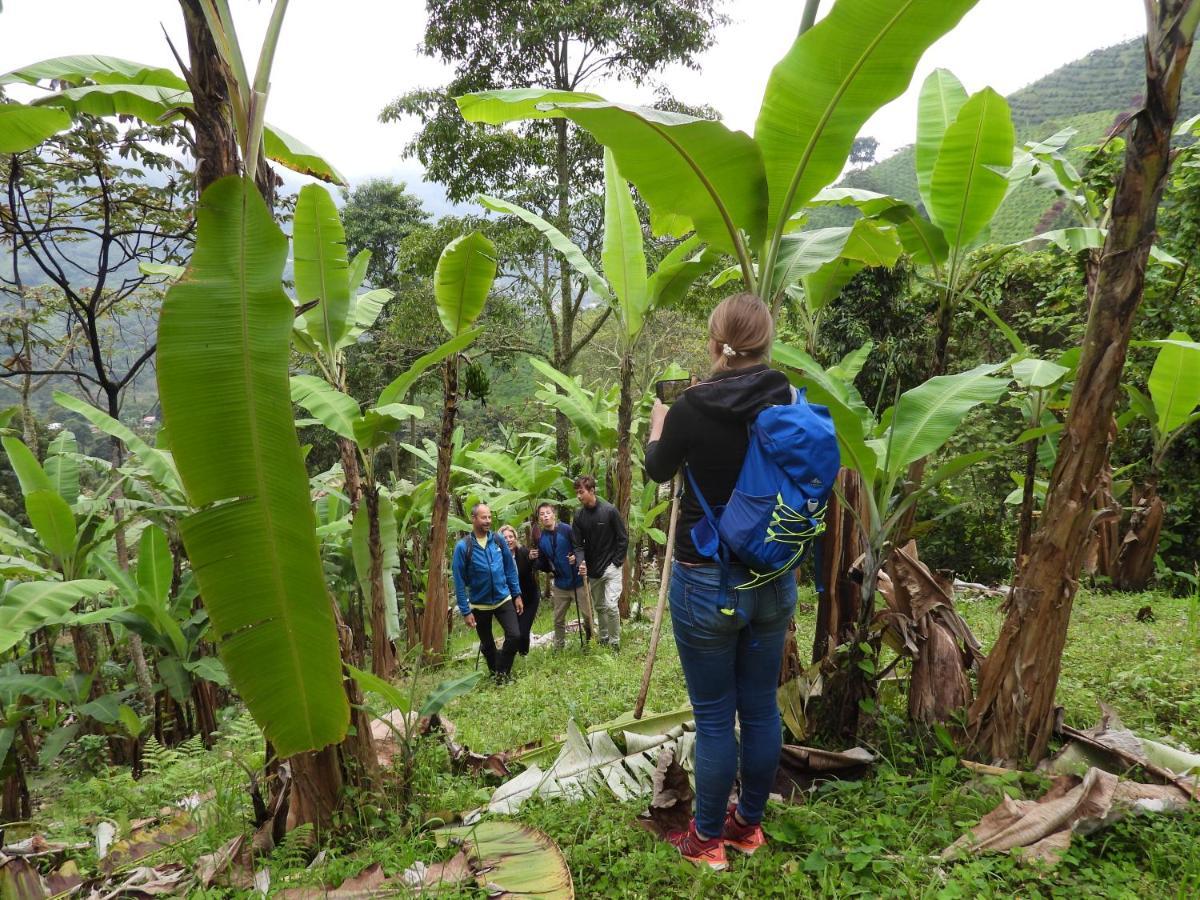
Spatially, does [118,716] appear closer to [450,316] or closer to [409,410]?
[409,410]

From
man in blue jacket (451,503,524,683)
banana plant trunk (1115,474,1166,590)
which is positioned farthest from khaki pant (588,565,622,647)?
banana plant trunk (1115,474,1166,590)

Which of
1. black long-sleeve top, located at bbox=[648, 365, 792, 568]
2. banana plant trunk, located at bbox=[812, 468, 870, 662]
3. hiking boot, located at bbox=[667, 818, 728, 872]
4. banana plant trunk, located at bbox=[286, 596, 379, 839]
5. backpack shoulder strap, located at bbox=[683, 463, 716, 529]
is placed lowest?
hiking boot, located at bbox=[667, 818, 728, 872]

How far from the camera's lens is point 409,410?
12.5 feet

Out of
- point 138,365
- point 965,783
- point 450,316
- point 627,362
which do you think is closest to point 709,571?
point 965,783

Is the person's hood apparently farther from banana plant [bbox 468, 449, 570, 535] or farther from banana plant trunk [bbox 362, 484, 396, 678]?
banana plant [bbox 468, 449, 570, 535]

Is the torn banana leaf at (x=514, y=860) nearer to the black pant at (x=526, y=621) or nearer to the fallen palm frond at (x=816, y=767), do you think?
the fallen palm frond at (x=816, y=767)

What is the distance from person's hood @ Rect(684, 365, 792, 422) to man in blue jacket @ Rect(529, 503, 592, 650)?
4161mm

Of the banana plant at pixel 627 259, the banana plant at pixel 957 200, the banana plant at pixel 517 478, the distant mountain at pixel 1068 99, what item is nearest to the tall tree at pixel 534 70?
the banana plant at pixel 517 478

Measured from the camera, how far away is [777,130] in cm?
232

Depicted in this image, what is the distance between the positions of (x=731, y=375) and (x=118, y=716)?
4372mm

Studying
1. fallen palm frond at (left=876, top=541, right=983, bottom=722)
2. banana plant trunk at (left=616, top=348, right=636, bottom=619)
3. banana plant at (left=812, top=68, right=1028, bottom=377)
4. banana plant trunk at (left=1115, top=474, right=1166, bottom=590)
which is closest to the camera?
fallen palm frond at (left=876, top=541, right=983, bottom=722)

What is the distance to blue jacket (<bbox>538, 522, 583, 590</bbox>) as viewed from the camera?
602cm

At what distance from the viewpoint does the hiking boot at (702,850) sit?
6.71 feet

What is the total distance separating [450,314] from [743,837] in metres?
4.00
